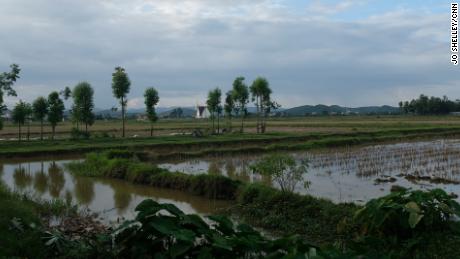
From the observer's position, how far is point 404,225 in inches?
244

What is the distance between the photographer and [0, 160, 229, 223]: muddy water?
11094 millimetres

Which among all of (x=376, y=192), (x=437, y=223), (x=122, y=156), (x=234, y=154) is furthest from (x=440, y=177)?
(x=122, y=156)

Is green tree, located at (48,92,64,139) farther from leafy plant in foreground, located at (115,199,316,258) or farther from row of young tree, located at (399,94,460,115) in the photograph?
row of young tree, located at (399,94,460,115)

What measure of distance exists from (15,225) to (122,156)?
44.8 ft

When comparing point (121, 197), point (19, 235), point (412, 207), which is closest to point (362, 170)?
point (121, 197)

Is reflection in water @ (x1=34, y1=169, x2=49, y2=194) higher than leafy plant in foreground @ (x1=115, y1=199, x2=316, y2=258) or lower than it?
lower

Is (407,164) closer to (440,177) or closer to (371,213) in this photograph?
(440,177)

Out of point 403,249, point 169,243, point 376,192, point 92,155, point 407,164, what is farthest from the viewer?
point 92,155

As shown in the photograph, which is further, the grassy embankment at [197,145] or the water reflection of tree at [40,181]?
the grassy embankment at [197,145]

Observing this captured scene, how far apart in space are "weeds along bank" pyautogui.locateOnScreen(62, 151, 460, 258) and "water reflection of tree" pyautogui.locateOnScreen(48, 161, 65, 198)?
410 cm

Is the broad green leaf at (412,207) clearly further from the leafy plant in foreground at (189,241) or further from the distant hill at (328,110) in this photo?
the distant hill at (328,110)

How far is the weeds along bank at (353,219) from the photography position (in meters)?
5.70

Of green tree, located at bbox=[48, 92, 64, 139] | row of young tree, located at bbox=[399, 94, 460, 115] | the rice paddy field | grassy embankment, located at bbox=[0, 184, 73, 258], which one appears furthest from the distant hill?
grassy embankment, located at bbox=[0, 184, 73, 258]

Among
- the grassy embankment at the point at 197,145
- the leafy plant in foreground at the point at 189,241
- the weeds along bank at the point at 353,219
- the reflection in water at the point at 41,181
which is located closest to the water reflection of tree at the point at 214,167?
the grassy embankment at the point at 197,145
